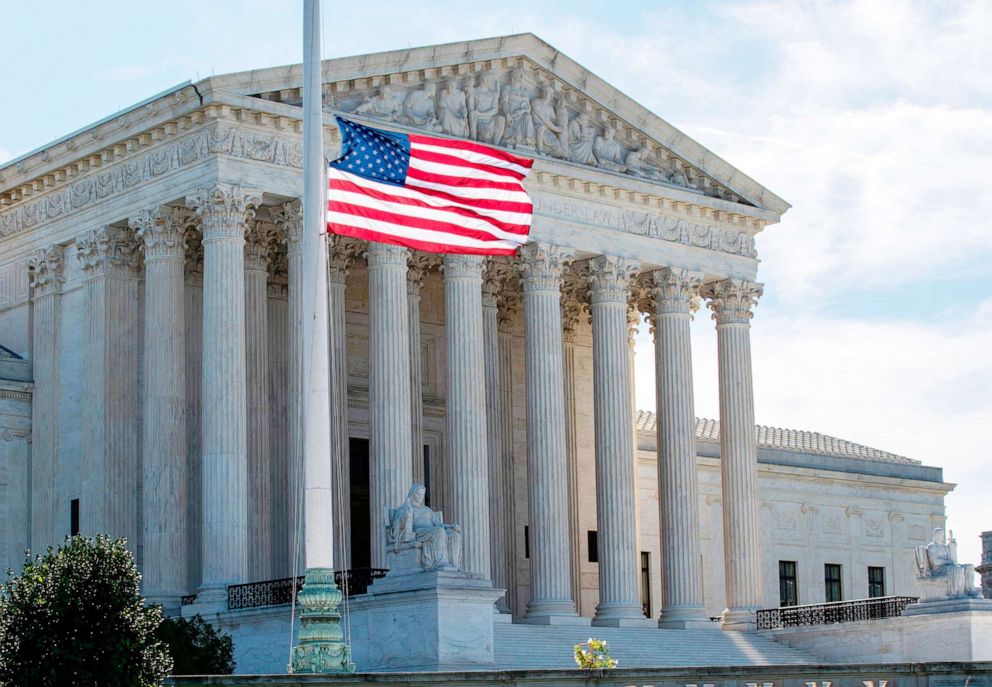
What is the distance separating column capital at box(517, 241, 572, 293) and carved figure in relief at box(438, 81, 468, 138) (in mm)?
3798

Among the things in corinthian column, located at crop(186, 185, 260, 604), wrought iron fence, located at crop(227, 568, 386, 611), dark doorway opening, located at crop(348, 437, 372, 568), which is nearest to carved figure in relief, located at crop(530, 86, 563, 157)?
corinthian column, located at crop(186, 185, 260, 604)

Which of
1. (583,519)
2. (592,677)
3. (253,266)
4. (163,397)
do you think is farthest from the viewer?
(583,519)

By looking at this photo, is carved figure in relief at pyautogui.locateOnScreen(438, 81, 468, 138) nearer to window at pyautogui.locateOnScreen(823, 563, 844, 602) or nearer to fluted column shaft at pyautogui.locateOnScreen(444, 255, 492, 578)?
fluted column shaft at pyautogui.locateOnScreen(444, 255, 492, 578)

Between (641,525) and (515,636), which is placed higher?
(641,525)

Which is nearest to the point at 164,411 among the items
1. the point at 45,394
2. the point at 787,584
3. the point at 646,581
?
the point at 45,394

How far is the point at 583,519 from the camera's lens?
58562 mm

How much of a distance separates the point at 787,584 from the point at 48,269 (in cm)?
3098

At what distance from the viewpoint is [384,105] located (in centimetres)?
4941

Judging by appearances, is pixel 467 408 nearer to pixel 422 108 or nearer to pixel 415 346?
pixel 415 346

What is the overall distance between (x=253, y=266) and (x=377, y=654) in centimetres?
1368

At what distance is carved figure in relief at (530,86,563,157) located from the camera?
5269 centimetres

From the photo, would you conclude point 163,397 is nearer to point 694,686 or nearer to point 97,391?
point 97,391

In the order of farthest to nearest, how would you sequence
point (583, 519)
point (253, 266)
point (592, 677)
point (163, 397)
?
1. point (583, 519)
2. point (253, 266)
3. point (163, 397)
4. point (592, 677)

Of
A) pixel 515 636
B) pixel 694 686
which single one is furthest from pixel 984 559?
pixel 694 686
